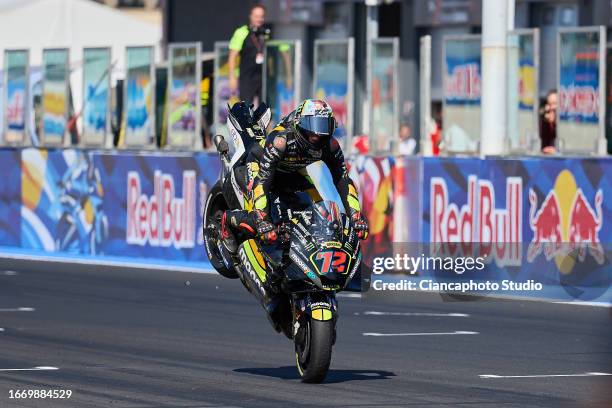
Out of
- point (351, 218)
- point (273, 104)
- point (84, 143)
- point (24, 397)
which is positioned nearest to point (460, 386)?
point (351, 218)

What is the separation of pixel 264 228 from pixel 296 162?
60cm

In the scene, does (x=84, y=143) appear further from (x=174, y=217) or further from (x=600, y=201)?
(x=600, y=201)

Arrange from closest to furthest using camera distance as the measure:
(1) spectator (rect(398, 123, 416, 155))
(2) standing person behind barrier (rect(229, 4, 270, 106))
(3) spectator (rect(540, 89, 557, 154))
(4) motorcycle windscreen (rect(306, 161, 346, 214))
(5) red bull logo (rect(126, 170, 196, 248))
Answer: (3) spectator (rect(540, 89, 557, 154)) → (4) motorcycle windscreen (rect(306, 161, 346, 214)) → (1) spectator (rect(398, 123, 416, 155)) → (2) standing person behind barrier (rect(229, 4, 270, 106)) → (5) red bull logo (rect(126, 170, 196, 248))

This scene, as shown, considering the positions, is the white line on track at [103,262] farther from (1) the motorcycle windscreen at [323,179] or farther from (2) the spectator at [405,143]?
(2) the spectator at [405,143]

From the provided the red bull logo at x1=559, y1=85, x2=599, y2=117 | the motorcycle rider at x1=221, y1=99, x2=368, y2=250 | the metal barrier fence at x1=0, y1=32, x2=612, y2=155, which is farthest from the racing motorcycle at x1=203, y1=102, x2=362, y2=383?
the red bull logo at x1=559, y1=85, x2=599, y2=117

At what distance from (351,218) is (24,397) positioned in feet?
8.27

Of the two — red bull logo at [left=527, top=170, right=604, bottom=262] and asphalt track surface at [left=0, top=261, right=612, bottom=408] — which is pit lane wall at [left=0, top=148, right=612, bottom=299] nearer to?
red bull logo at [left=527, top=170, right=604, bottom=262]

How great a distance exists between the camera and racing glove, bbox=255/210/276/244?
1123 cm

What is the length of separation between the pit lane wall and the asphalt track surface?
0.87m

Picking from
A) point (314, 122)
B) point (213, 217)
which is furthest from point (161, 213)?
point (314, 122)

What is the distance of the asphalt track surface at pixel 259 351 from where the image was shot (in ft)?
34.4

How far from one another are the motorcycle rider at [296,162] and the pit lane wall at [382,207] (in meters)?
6.12

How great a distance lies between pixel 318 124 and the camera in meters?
11.2

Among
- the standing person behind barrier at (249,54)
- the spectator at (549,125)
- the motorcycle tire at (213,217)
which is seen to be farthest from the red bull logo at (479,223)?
the motorcycle tire at (213,217)
